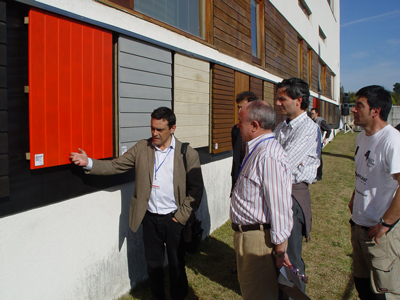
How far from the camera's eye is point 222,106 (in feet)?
18.7

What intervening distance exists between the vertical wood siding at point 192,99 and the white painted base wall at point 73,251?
4.17 feet

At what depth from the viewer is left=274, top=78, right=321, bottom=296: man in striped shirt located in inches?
115

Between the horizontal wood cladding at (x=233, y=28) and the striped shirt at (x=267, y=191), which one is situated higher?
the horizontal wood cladding at (x=233, y=28)

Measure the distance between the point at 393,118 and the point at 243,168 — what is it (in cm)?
3866

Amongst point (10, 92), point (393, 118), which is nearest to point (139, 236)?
point (10, 92)

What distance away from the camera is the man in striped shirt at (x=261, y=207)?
7.05 ft

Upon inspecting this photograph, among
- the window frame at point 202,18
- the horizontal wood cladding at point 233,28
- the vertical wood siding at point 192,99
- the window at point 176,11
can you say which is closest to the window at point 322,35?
the horizontal wood cladding at point 233,28

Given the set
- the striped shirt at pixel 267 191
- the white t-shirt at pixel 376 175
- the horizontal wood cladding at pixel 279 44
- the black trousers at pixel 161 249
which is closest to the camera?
the striped shirt at pixel 267 191

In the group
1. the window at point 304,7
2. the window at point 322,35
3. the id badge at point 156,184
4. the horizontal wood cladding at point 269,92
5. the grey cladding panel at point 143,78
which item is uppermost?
the window at point 322,35

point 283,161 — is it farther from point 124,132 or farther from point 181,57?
point 181,57

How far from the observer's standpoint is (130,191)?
3682 millimetres

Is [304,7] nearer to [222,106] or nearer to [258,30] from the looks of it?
[258,30]

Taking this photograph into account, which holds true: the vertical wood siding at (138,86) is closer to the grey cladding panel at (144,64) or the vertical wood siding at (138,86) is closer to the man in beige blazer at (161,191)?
the grey cladding panel at (144,64)

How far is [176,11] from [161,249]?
3.20 m
